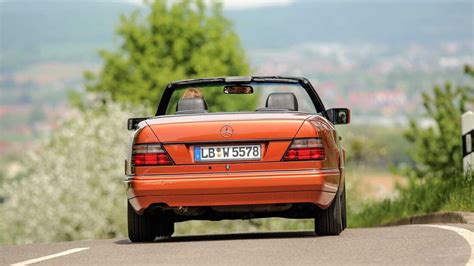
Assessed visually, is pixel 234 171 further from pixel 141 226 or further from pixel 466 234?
pixel 466 234

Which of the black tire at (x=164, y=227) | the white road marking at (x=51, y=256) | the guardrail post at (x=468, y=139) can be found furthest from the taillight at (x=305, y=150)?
the guardrail post at (x=468, y=139)

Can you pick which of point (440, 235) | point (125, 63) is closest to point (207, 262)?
point (440, 235)

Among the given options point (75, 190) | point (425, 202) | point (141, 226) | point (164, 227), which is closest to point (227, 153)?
point (141, 226)

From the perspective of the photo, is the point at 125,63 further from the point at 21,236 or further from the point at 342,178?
the point at 342,178

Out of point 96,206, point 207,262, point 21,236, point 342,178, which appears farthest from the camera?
point 21,236

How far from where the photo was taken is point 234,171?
10562 millimetres

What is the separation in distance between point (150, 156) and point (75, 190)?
38.2 metres

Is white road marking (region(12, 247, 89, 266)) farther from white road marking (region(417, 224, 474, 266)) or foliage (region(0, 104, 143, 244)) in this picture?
foliage (region(0, 104, 143, 244))

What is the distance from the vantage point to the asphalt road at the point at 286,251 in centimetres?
852

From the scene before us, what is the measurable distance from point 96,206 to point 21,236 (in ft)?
17.4

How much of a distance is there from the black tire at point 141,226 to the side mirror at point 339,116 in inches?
84.9

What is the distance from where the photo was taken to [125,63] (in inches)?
2638

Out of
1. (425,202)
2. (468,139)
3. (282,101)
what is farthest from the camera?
(425,202)

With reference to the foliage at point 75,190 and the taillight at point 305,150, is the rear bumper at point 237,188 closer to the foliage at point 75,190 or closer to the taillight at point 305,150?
the taillight at point 305,150
